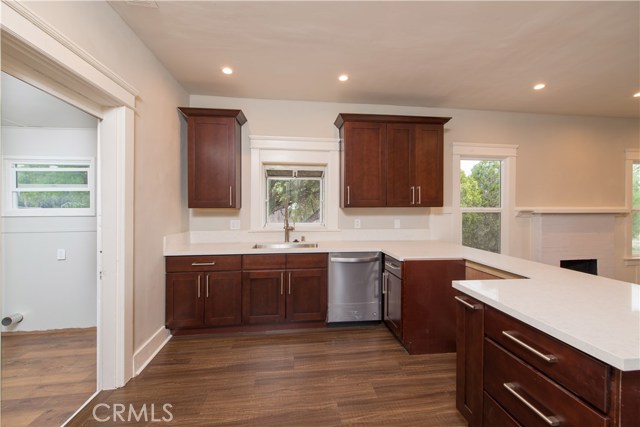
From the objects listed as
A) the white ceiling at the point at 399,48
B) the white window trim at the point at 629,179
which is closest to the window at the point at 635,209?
the white window trim at the point at 629,179

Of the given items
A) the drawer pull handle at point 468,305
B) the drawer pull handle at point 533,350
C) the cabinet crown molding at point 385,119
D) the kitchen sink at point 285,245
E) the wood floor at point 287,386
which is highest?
the cabinet crown molding at point 385,119

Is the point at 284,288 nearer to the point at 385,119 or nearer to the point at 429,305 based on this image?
the point at 429,305

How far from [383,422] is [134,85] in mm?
2981

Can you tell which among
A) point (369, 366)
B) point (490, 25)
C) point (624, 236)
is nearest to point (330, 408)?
point (369, 366)

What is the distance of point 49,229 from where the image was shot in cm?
262

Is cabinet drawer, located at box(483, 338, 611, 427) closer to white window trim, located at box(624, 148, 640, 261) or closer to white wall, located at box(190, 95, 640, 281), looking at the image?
white wall, located at box(190, 95, 640, 281)

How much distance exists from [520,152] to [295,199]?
3.19m

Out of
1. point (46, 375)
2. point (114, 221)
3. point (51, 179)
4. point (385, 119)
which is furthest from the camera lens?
point (385, 119)

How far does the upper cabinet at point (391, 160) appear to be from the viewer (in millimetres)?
3062

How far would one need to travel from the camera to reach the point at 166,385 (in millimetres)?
1959

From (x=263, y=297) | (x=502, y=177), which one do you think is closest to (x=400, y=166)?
(x=502, y=177)

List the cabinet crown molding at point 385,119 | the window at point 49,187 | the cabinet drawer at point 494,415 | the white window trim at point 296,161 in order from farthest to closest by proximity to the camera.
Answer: the white window trim at point 296,161
the cabinet crown molding at point 385,119
the window at point 49,187
the cabinet drawer at point 494,415

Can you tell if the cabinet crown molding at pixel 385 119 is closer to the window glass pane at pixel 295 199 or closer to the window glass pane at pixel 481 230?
the window glass pane at pixel 295 199

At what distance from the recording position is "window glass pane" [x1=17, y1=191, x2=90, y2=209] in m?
2.63
